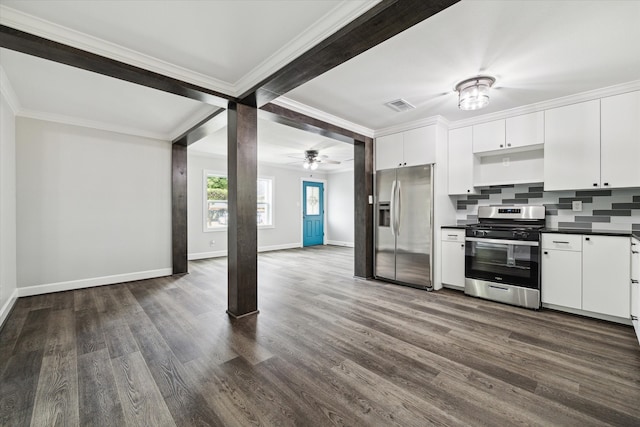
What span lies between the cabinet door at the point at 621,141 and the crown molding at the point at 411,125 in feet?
5.31

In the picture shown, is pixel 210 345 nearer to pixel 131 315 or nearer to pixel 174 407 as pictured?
pixel 174 407

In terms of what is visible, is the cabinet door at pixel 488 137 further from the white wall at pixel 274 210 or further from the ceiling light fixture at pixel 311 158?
the white wall at pixel 274 210

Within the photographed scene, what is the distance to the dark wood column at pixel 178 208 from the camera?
488 cm

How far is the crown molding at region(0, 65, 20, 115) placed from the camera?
8.86ft

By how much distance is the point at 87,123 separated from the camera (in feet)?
13.3

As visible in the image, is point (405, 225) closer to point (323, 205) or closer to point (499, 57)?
point (499, 57)

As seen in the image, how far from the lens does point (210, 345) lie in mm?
2338

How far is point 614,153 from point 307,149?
453 cm

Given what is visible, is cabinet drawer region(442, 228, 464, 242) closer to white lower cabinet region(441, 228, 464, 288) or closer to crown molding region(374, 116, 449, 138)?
white lower cabinet region(441, 228, 464, 288)

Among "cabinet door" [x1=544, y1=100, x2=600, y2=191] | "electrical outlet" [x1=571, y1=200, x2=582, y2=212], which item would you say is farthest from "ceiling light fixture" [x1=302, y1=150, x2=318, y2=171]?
"electrical outlet" [x1=571, y1=200, x2=582, y2=212]

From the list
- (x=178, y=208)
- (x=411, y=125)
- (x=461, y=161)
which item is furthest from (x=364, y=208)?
(x=178, y=208)

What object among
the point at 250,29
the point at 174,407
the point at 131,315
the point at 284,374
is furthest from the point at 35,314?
the point at 250,29

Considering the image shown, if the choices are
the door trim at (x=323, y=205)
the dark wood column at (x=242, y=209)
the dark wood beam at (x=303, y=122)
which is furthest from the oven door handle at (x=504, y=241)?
the door trim at (x=323, y=205)

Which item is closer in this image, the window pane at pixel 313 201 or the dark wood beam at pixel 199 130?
the dark wood beam at pixel 199 130
